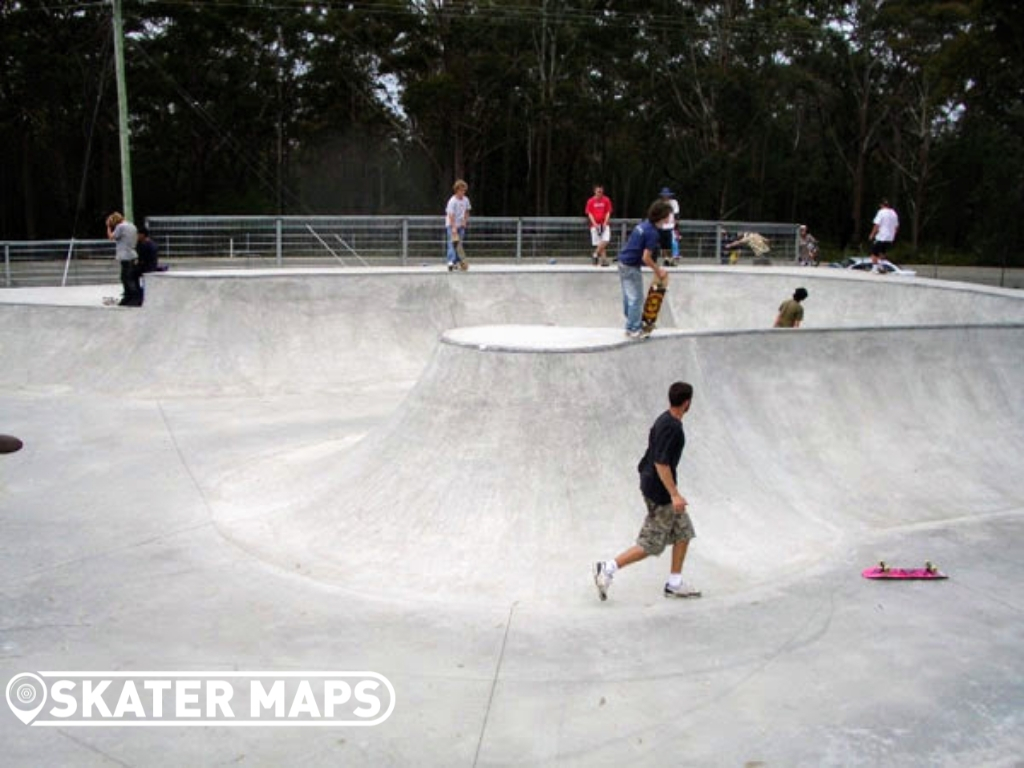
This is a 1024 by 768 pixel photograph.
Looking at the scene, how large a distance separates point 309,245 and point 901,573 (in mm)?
14721

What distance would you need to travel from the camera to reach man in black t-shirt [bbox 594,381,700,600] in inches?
259

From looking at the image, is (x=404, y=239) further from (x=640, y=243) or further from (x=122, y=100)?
(x=640, y=243)

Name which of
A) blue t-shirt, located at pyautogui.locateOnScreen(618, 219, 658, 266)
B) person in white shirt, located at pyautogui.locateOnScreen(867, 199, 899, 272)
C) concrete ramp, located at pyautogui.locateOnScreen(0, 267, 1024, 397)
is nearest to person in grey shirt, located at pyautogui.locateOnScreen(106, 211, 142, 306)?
concrete ramp, located at pyautogui.locateOnScreen(0, 267, 1024, 397)

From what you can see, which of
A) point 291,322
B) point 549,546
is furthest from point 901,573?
point 291,322

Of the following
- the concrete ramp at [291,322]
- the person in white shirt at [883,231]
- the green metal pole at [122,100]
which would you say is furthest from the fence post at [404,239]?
the person in white shirt at [883,231]

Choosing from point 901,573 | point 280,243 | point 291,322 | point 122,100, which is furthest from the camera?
point 122,100

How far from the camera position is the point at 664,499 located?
22.0ft

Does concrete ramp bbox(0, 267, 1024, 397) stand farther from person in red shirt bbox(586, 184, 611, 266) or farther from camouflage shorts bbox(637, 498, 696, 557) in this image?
camouflage shorts bbox(637, 498, 696, 557)

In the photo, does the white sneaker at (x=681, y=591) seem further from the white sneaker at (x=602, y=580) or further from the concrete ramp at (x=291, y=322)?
the concrete ramp at (x=291, y=322)

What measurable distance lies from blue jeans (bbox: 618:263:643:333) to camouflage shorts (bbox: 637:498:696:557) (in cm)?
325

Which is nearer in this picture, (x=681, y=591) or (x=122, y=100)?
(x=681, y=591)

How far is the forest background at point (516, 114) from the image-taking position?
1671 inches

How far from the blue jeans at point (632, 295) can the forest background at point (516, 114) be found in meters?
35.3

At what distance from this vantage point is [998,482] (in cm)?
1039
